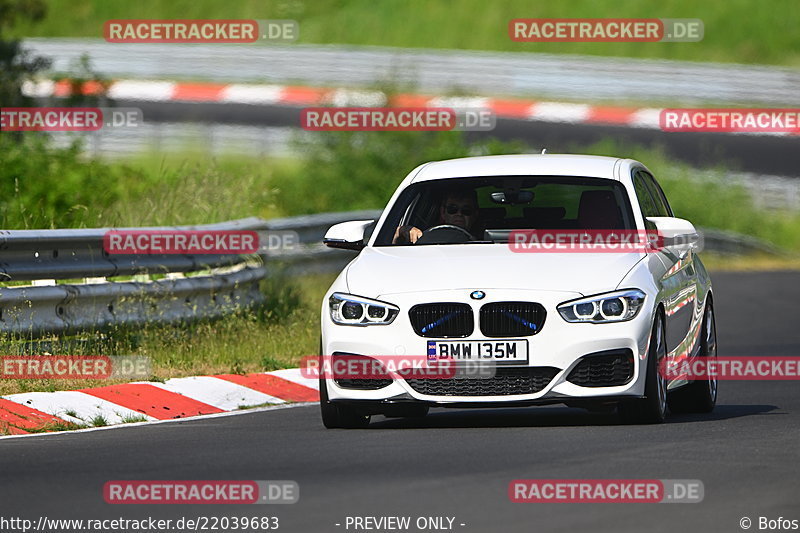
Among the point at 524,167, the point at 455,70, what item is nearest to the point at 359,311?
the point at 524,167

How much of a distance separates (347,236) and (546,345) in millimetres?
1906

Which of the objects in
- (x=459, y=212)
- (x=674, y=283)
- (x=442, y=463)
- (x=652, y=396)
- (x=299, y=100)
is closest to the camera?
(x=442, y=463)

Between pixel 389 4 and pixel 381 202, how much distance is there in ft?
82.0

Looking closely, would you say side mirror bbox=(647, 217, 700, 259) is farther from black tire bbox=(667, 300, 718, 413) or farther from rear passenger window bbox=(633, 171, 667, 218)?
black tire bbox=(667, 300, 718, 413)

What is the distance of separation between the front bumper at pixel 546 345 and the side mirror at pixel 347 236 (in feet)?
4.20

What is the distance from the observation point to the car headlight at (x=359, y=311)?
1068 cm

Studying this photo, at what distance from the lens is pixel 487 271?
1080 centimetres

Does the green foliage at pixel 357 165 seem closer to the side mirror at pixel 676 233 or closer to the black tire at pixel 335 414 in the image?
the side mirror at pixel 676 233

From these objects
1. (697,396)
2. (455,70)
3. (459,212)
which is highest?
(455,70)

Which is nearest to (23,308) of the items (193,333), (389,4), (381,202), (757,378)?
(193,333)

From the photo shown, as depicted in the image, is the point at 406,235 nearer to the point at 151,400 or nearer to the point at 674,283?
the point at 674,283

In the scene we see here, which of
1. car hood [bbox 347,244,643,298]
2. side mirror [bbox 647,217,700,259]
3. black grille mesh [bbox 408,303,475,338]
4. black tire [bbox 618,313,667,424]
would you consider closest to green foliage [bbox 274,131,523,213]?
side mirror [bbox 647,217,700,259]

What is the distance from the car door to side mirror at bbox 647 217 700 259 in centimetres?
5

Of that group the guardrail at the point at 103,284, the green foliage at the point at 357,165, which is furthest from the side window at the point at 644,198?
the green foliage at the point at 357,165
